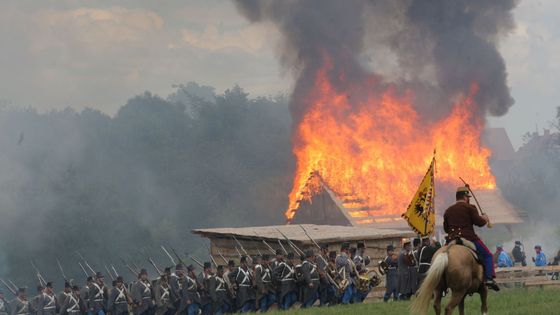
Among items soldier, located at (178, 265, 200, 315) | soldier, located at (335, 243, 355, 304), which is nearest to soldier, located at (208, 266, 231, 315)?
soldier, located at (178, 265, 200, 315)

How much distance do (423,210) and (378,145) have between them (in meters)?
26.9

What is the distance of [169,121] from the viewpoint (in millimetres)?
71312

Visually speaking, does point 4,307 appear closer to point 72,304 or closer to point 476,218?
point 72,304

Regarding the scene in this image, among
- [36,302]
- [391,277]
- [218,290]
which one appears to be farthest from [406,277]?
[36,302]

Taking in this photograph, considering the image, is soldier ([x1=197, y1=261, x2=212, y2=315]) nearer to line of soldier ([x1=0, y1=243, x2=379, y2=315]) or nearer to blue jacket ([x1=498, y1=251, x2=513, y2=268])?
line of soldier ([x1=0, y1=243, x2=379, y2=315])

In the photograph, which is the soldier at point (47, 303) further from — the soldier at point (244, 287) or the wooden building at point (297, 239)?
the wooden building at point (297, 239)

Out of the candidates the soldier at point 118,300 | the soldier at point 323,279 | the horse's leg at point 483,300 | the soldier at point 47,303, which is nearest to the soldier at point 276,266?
the soldier at point 323,279

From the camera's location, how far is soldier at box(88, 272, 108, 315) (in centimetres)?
2856

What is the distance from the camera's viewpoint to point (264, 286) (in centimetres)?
2780

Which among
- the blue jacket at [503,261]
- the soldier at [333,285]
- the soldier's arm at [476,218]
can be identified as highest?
the blue jacket at [503,261]

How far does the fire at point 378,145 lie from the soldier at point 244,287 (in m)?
19.4

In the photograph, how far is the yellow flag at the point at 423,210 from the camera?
22781 mm

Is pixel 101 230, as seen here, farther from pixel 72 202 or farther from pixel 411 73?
pixel 411 73

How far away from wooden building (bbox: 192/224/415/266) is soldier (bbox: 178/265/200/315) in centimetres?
390
